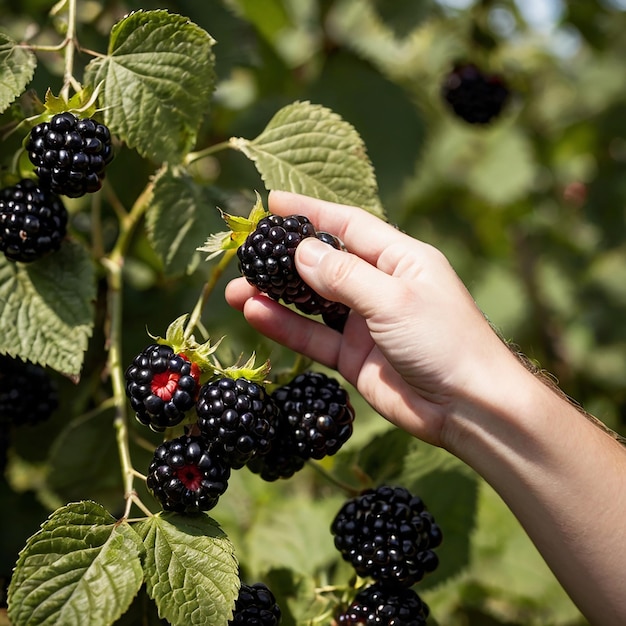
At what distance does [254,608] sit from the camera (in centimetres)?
117

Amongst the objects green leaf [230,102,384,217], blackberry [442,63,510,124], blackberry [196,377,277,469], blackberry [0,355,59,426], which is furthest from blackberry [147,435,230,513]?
blackberry [442,63,510,124]

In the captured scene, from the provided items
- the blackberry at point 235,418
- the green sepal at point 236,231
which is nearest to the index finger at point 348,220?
the green sepal at point 236,231

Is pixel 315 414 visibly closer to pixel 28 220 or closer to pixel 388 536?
pixel 388 536

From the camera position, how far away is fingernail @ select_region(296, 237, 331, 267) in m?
1.17

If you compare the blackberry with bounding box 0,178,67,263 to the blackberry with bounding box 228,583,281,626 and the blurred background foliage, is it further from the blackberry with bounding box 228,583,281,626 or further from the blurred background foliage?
the blackberry with bounding box 228,583,281,626

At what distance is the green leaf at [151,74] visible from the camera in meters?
1.24

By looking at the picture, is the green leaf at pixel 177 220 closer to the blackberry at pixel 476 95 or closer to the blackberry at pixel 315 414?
the blackberry at pixel 315 414

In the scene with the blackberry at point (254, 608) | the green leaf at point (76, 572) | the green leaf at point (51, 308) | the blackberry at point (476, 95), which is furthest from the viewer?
the blackberry at point (476, 95)

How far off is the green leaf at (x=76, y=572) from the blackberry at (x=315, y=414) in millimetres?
288

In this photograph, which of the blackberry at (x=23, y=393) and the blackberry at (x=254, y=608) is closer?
the blackberry at (x=254, y=608)

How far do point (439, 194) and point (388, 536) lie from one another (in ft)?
7.16

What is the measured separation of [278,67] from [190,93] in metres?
1.04

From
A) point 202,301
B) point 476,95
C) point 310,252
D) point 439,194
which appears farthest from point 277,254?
point 439,194

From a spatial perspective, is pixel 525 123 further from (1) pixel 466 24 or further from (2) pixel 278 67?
(2) pixel 278 67
